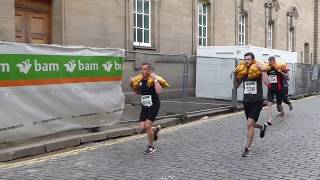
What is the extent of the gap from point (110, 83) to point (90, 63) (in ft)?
2.64

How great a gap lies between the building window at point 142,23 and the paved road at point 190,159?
6959 millimetres

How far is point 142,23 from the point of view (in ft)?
60.4

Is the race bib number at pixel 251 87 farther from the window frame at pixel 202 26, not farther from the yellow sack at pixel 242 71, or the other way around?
the window frame at pixel 202 26

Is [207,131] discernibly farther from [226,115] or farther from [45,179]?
[45,179]

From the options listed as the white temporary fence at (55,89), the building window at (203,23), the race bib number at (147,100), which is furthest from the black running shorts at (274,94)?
the building window at (203,23)

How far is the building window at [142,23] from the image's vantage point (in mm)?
18047

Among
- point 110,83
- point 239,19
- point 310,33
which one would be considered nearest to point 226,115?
point 110,83

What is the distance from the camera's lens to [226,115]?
50.8ft

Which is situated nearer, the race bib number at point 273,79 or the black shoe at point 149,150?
the black shoe at point 149,150

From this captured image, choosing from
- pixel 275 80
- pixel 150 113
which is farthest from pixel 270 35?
pixel 150 113

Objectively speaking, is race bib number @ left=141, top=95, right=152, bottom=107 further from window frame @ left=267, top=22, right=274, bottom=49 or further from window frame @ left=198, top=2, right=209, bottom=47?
window frame @ left=267, top=22, right=274, bottom=49

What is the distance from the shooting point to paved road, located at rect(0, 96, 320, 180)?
749 centimetres

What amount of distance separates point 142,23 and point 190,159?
10.5 m

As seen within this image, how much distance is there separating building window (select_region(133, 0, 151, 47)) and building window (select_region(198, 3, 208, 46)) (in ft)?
13.6
